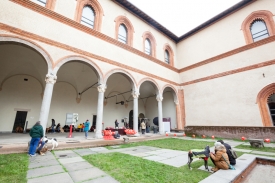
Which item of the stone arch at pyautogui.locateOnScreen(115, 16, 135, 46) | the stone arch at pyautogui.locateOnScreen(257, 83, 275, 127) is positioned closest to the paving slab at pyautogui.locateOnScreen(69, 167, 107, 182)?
the stone arch at pyautogui.locateOnScreen(115, 16, 135, 46)

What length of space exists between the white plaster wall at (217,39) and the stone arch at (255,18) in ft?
0.90

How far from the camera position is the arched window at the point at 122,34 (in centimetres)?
1271

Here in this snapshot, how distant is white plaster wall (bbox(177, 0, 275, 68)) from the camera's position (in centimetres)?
1252

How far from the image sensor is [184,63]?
16906 millimetres

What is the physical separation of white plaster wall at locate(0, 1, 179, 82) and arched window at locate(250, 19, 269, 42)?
9.94 m

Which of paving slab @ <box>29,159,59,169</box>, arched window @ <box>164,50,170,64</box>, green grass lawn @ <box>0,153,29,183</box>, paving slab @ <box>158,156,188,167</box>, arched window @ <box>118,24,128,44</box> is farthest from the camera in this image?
arched window @ <box>164,50,170,64</box>

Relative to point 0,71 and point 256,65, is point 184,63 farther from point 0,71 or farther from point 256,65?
point 0,71

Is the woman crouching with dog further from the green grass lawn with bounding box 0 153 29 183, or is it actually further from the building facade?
the building facade

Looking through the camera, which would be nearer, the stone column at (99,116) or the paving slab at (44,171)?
the paving slab at (44,171)

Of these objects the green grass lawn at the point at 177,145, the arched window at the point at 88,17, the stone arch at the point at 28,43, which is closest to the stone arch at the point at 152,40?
the arched window at the point at 88,17

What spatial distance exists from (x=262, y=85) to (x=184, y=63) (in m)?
8.02

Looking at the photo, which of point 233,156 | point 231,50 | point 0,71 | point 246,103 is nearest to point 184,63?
point 231,50

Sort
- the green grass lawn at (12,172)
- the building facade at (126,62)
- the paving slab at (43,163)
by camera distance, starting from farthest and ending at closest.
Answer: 1. the building facade at (126,62)
2. the paving slab at (43,163)
3. the green grass lawn at (12,172)

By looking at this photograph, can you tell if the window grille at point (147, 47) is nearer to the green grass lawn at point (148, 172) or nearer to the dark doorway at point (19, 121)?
the green grass lawn at point (148, 172)
